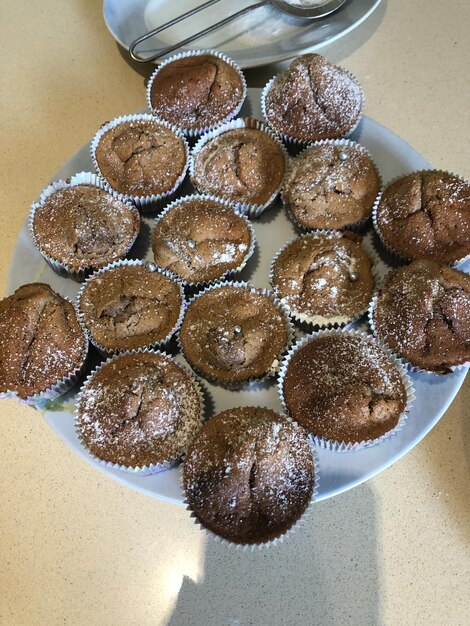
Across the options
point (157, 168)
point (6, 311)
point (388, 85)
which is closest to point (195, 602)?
point (6, 311)

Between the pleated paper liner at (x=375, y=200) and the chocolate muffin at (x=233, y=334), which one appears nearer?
the chocolate muffin at (x=233, y=334)

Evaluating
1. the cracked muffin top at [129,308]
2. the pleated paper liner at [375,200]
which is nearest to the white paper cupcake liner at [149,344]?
the cracked muffin top at [129,308]

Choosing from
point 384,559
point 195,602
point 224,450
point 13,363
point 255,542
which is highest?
point 13,363

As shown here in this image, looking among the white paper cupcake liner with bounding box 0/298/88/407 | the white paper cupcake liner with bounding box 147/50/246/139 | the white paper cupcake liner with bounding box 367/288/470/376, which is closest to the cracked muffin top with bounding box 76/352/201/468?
the white paper cupcake liner with bounding box 0/298/88/407

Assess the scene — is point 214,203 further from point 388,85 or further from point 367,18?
point 367,18

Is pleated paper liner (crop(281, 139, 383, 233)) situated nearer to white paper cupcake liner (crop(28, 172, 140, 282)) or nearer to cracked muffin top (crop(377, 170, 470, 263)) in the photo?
cracked muffin top (crop(377, 170, 470, 263))

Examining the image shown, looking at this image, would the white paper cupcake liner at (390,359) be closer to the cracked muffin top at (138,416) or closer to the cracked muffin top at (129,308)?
the cracked muffin top at (138,416)

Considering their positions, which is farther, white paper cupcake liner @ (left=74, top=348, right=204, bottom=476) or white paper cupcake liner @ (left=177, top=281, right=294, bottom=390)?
white paper cupcake liner @ (left=177, top=281, right=294, bottom=390)
